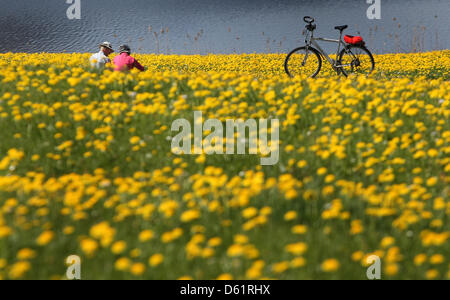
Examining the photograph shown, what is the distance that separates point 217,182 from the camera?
13.5 ft

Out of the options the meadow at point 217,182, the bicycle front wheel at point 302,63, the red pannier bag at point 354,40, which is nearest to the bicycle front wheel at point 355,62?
the red pannier bag at point 354,40

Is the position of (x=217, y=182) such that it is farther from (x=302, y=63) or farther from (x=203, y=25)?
(x=203, y=25)

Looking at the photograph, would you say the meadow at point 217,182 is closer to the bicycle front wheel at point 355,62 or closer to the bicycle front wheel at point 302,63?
the bicycle front wheel at point 302,63

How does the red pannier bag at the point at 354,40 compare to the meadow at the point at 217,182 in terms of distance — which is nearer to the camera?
the meadow at the point at 217,182

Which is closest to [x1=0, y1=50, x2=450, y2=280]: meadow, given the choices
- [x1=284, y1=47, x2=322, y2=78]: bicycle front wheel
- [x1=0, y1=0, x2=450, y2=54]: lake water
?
[x1=284, y1=47, x2=322, y2=78]: bicycle front wheel

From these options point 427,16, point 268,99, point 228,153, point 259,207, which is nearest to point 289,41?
point 427,16

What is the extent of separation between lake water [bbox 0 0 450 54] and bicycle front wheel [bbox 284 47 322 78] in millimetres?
5242

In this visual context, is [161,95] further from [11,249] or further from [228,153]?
[11,249]

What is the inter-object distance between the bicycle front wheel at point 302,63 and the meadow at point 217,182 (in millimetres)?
3135

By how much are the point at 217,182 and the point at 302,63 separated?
7.74 meters

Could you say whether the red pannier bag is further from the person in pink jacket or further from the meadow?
the person in pink jacket

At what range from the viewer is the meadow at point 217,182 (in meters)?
3.04

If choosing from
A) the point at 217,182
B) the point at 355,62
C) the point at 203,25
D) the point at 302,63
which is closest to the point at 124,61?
the point at 302,63
